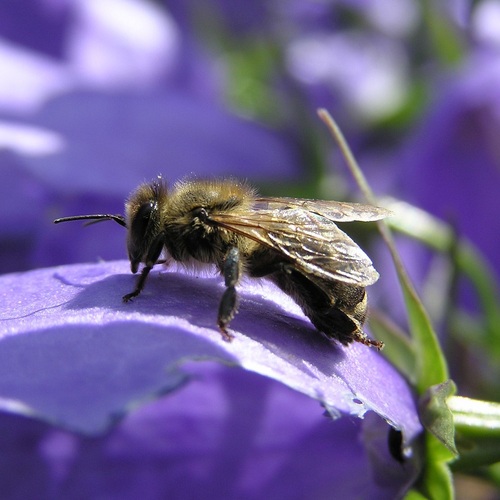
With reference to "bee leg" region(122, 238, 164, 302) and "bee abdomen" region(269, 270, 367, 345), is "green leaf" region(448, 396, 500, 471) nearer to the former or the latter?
"bee abdomen" region(269, 270, 367, 345)

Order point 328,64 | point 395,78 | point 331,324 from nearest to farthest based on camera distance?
point 331,324
point 395,78
point 328,64

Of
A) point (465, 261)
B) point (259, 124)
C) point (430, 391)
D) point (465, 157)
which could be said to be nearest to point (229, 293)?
point (430, 391)

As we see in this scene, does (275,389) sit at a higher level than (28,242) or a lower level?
higher

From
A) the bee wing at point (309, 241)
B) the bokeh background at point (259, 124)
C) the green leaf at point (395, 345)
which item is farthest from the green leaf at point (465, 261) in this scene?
the bee wing at point (309, 241)

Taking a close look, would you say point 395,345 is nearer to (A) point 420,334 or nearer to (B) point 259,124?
(A) point 420,334

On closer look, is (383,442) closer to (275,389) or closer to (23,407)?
(275,389)

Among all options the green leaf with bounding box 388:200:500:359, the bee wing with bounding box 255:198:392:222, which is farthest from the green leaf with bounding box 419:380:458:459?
the green leaf with bounding box 388:200:500:359

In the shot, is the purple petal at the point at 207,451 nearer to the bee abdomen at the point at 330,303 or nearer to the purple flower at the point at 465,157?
the bee abdomen at the point at 330,303

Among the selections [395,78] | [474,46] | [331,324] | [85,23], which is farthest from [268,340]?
[395,78]
